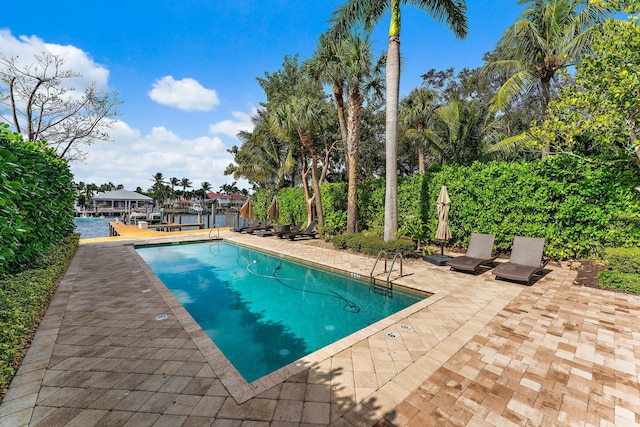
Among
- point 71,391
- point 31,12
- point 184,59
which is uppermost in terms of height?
point 184,59

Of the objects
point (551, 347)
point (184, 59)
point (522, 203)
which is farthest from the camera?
point (184, 59)

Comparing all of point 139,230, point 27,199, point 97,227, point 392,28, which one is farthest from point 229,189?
point 27,199

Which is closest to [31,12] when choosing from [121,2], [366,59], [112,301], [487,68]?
[121,2]

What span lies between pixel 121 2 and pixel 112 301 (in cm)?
1087

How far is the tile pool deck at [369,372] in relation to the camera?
9.20 ft

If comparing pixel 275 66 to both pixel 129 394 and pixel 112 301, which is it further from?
pixel 129 394

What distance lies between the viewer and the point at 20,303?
461cm

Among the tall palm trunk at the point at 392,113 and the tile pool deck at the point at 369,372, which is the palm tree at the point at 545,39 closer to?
the tall palm trunk at the point at 392,113

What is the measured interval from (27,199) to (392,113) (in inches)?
452

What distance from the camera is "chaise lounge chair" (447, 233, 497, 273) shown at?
815 centimetres

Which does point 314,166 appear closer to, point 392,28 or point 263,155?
point 392,28

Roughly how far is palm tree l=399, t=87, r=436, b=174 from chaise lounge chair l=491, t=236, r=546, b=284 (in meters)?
12.9

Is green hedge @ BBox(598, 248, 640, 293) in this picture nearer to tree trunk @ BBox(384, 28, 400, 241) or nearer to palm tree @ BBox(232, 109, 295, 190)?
tree trunk @ BBox(384, 28, 400, 241)

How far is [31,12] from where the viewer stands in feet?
31.9
